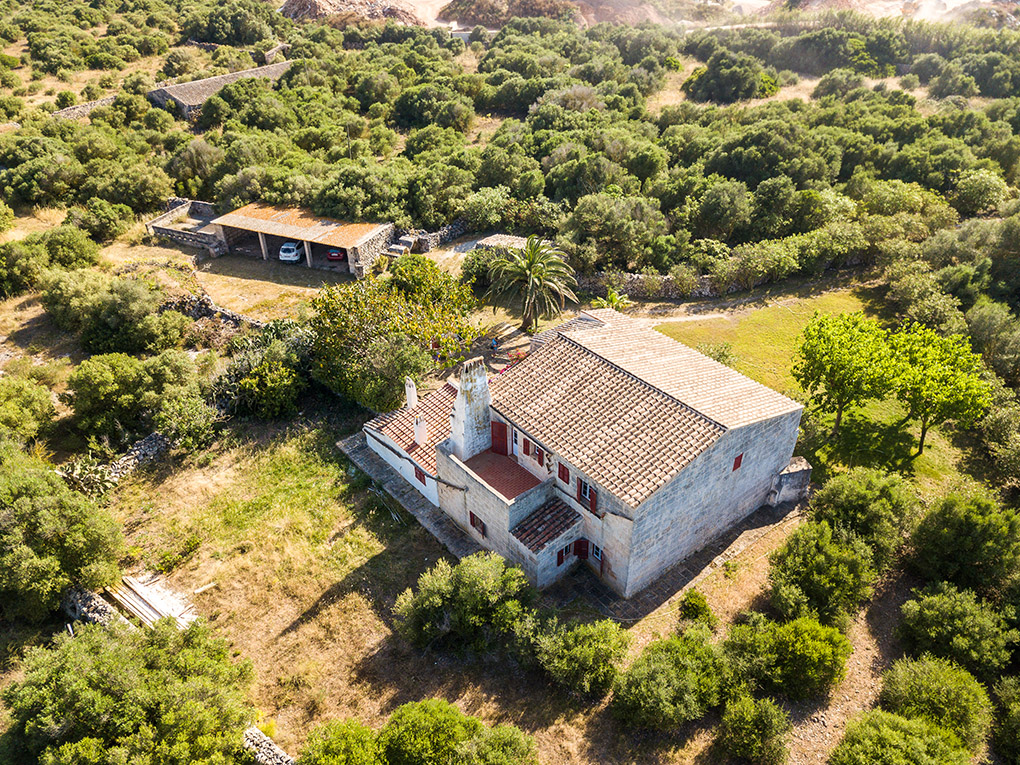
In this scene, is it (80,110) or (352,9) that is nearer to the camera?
(80,110)

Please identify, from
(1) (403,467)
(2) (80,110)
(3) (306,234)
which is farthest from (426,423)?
(2) (80,110)

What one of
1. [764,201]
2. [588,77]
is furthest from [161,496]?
[588,77]

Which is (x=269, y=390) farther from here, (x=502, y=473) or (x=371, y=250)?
(x=371, y=250)

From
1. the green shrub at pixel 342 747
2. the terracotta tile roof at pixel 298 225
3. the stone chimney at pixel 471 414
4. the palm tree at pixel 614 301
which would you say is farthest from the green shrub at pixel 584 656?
the terracotta tile roof at pixel 298 225

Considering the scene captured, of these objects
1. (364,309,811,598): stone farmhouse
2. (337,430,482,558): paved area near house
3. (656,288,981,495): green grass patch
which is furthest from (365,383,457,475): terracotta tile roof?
(656,288,981,495): green grass patch

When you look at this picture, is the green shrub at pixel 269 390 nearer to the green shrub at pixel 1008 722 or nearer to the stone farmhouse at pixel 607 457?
the stone farmhouse at pixel 607 457

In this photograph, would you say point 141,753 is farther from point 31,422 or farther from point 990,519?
point 990,519
